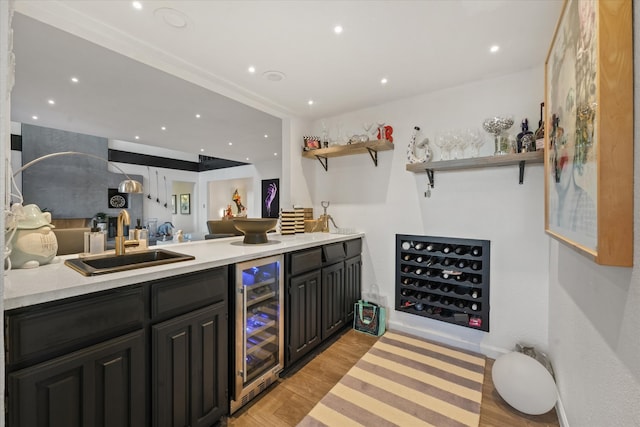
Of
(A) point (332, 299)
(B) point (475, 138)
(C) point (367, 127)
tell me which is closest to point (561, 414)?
(A) point (332, 299)

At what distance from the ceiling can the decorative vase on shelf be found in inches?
16.5

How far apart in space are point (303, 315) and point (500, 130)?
2178 mm

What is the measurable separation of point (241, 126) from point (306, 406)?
366 centimetres

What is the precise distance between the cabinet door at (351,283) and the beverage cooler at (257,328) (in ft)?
2.99

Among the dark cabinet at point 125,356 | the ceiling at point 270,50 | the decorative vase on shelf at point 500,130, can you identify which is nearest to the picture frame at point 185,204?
the ceiling at point 270,50

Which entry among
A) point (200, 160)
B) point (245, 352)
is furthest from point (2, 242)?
point (200, 160)

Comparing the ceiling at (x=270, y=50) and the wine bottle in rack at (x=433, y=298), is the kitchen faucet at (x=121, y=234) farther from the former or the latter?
the wine bottle in rack at (x=433, y=298)

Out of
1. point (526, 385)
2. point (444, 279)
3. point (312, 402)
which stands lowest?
point (312, 402)

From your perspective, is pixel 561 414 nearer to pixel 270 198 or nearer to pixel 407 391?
pixel 407 391

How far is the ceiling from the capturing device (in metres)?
1.49

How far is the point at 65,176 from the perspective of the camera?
18.8ft

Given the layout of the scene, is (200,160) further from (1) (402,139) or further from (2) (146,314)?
(2) (146,314)

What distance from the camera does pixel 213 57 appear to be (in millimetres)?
1957

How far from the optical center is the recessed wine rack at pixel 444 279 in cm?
226
